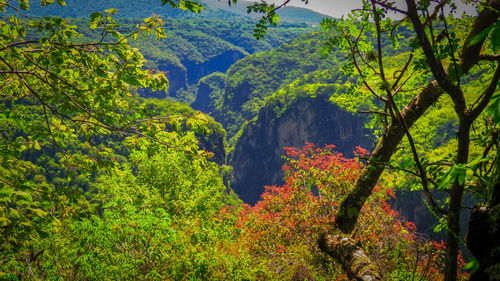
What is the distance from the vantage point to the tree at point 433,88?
1397mm

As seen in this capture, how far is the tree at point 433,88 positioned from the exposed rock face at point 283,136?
5800 centimetres

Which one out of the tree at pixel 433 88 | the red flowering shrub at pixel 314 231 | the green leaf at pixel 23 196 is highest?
the tree at pixel 433 88

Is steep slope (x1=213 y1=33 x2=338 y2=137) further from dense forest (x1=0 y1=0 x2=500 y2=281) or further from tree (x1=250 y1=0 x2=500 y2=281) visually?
tree (x1=250 y1=0 x2=500 y2=281)

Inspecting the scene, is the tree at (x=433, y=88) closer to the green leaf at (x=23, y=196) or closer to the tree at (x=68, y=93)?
the tree at (x=68, y=93)

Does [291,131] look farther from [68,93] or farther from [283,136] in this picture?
[68,93]

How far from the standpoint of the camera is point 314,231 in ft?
18.8

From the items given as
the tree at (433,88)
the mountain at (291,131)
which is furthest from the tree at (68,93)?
the mountain at (291,131)

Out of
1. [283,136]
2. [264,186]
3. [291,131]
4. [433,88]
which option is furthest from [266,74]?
[433,88]

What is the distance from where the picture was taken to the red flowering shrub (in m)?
5.39

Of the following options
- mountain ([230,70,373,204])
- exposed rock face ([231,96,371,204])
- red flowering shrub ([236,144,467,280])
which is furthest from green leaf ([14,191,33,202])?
exposed rock face ([231,96,371,204])

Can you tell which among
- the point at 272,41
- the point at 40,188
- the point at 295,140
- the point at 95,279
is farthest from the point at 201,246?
the point at 272,41

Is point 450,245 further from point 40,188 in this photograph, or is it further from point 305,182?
point 305,182

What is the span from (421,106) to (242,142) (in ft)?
234

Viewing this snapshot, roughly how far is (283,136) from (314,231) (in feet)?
202
